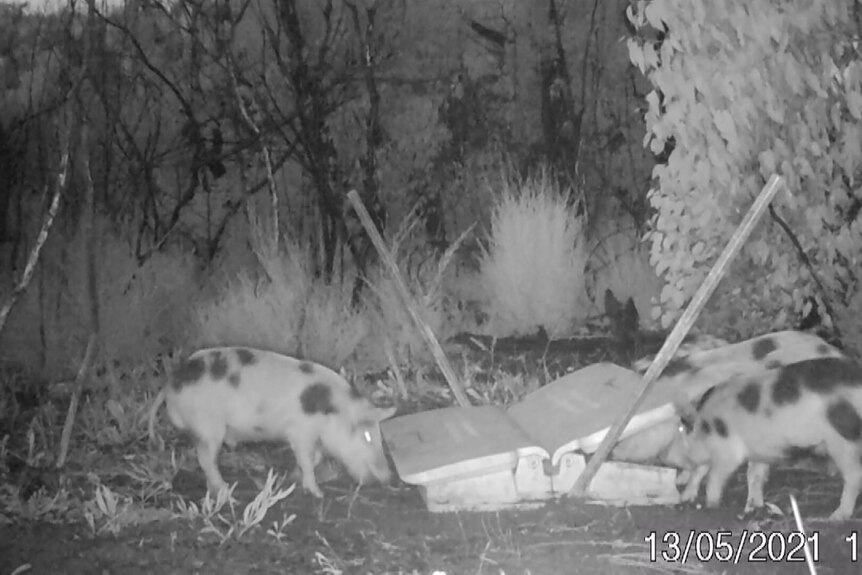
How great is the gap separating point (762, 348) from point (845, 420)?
0.81m

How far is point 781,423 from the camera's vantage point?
363cm

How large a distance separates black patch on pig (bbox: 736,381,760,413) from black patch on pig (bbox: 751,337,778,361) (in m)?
0.56

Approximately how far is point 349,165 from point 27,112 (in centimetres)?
192

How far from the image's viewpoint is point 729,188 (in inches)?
190

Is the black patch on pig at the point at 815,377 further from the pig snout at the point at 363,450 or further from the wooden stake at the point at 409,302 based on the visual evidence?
the pig snout at the point at 363,450

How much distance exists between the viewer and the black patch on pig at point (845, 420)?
11.6 feet

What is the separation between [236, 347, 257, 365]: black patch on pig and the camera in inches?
162

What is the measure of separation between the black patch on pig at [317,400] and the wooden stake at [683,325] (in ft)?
3.08

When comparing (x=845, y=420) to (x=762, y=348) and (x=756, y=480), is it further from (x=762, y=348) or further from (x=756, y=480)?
(x=762, y=348)

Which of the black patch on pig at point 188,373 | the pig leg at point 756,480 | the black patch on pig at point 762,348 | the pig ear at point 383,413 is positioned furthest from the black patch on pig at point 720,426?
the black patch on pig at point 188,373

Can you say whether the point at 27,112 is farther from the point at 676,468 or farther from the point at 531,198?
the point at 676,468

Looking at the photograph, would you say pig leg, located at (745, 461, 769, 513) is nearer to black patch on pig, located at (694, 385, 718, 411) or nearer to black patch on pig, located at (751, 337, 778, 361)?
A: black patch on pig, located at (694, 385, 718, 411)

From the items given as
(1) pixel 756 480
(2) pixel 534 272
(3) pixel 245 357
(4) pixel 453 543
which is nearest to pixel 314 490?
(3) pixel 245 357

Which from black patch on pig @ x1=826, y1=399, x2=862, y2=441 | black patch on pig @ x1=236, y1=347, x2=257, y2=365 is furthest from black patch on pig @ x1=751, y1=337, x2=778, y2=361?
black patch on pig @ x1=236, y1=347, x2=257, y2=365
